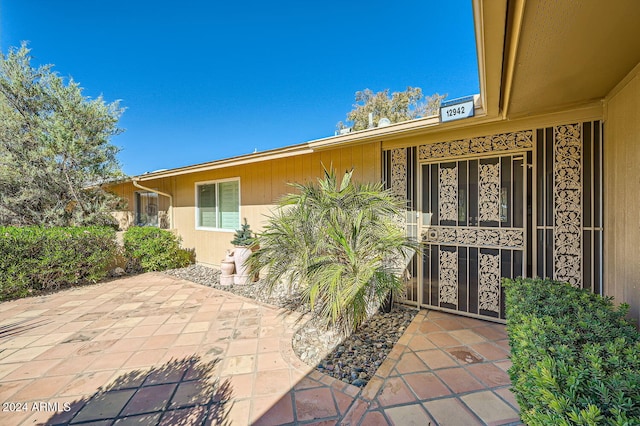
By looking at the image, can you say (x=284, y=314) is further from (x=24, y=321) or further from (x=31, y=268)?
(x=31, y=268)

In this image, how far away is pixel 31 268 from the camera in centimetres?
482

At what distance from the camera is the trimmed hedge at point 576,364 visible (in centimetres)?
96

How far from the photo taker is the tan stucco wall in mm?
2078

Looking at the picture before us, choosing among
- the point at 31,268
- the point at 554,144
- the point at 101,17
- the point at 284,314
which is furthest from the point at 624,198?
the point at 101,17

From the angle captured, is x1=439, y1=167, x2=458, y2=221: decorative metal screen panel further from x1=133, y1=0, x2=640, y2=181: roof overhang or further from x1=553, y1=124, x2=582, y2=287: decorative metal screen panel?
x1=553, y1=124, x2=582, y2=287: decorative metal screen panel

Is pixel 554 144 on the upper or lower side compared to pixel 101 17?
lower

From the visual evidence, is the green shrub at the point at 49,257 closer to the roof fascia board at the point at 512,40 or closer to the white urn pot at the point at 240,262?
the white urn pot at the point at 240,262

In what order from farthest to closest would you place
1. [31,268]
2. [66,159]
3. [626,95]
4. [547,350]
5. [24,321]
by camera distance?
[66,159] → [31,268] → [24,321] → [626,95] → [547,350]

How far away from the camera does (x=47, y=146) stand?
607cm

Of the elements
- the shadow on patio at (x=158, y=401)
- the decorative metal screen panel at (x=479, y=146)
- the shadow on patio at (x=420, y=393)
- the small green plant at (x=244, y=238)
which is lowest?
the shadow on patio at (x=158, y=401)

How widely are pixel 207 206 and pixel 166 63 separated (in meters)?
4.35

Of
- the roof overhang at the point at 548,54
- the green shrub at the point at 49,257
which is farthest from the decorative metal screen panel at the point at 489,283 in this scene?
the green shrub at the point at 49,257

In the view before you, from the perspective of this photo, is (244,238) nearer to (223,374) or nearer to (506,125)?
(223,374)

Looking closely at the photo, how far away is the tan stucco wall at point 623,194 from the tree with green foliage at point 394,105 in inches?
554
